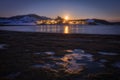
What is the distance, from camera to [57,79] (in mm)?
6234

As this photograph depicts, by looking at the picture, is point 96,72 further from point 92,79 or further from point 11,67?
point 11,67

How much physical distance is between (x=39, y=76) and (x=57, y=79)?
0.88 meters

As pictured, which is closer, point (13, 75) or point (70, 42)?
point (13, 75)

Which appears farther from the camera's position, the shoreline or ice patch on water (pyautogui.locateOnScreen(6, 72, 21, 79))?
the shoreline

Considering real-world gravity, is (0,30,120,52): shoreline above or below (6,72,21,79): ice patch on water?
below

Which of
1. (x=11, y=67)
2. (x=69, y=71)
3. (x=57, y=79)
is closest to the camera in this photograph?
(x=57, y=79)

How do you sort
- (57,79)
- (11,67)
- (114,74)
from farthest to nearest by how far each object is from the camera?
(11,67) → (114,74) → (57,79)

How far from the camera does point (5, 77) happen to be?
21.0ft

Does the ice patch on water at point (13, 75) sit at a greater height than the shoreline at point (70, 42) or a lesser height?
greater

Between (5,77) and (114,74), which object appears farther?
(114,74)

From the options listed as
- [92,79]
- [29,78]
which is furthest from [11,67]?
[92,79]

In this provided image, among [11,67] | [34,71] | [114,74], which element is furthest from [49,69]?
[114,74]

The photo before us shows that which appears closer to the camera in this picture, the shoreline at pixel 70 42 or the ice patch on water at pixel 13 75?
the ice patch on water at pixel 13 75

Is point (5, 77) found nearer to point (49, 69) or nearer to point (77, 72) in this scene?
point (49, 69)
